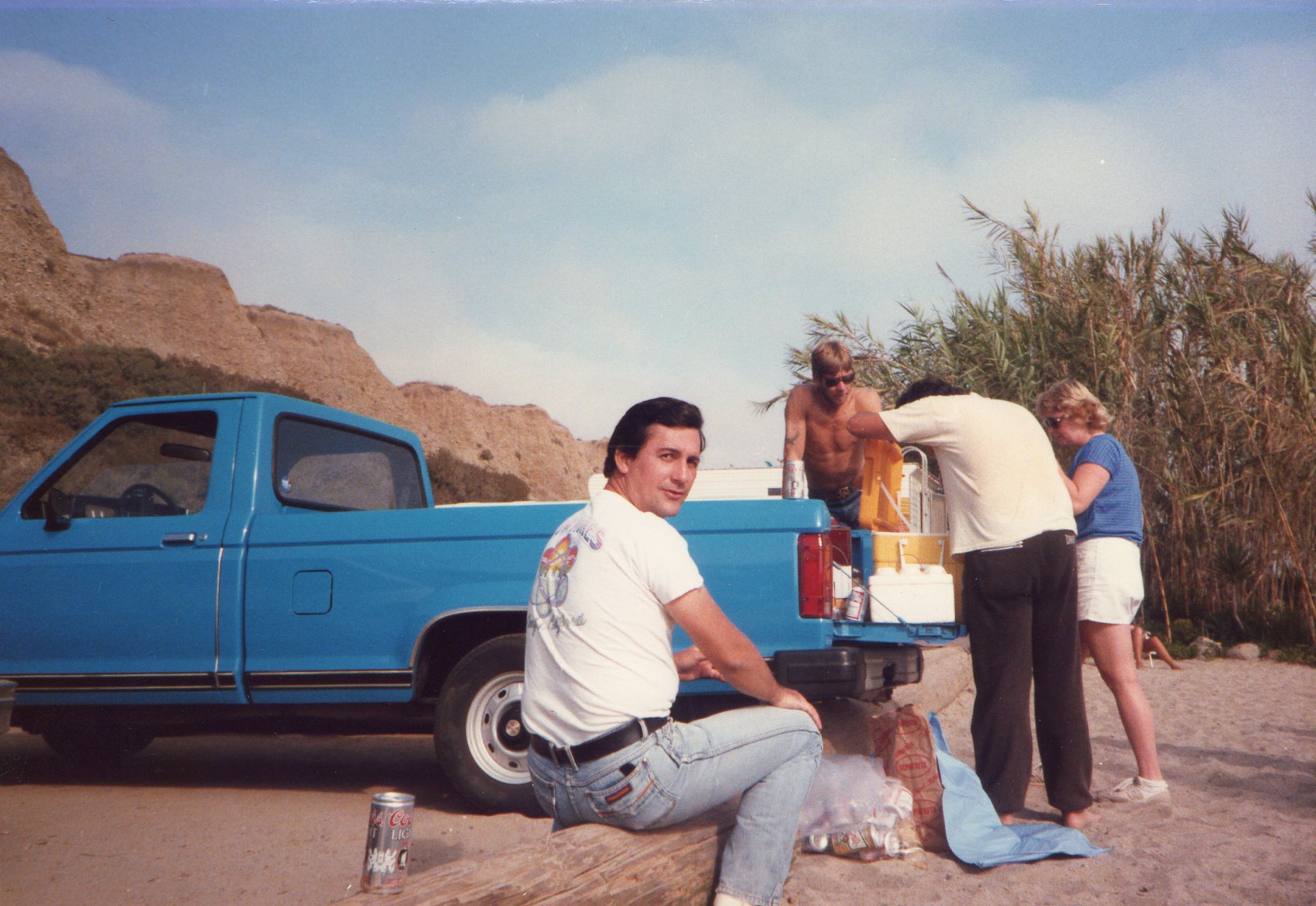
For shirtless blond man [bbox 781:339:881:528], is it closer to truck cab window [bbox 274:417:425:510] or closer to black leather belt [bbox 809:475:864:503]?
black leather belt [bbox 809:475:864:503]

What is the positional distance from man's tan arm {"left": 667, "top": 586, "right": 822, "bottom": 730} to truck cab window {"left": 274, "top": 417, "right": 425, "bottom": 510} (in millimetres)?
3184

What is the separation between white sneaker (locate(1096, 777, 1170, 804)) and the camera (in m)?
4.59

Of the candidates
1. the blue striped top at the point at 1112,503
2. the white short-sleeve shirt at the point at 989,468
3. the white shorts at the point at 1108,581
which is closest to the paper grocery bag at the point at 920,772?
the white short-sleeve shirt at the point at 989,468

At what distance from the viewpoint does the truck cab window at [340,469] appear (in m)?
5.33

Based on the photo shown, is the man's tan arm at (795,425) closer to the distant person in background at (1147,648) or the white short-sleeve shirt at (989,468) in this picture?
the white short-sleeve shirt at (989,468)

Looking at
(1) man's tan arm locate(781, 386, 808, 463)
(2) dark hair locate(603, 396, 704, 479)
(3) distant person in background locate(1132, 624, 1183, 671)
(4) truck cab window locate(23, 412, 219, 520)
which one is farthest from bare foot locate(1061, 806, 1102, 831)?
(3) distant person in background locate(1132, 624, 1183, 671)

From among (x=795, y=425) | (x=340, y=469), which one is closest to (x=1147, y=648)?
(x=795, y=425)

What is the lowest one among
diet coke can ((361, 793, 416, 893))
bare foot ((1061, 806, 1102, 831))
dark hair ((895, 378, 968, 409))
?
bare foot ((1061, 806, 1102, 831))

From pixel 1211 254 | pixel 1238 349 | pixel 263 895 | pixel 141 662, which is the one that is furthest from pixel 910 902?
pixel 1211 254

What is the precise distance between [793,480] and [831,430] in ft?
2.50

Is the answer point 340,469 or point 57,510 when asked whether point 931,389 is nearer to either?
point 340,469

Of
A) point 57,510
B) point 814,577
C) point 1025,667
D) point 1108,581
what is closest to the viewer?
point 1025,667

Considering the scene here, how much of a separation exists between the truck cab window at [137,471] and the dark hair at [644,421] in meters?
3.11

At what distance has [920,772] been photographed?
3.94 meters
